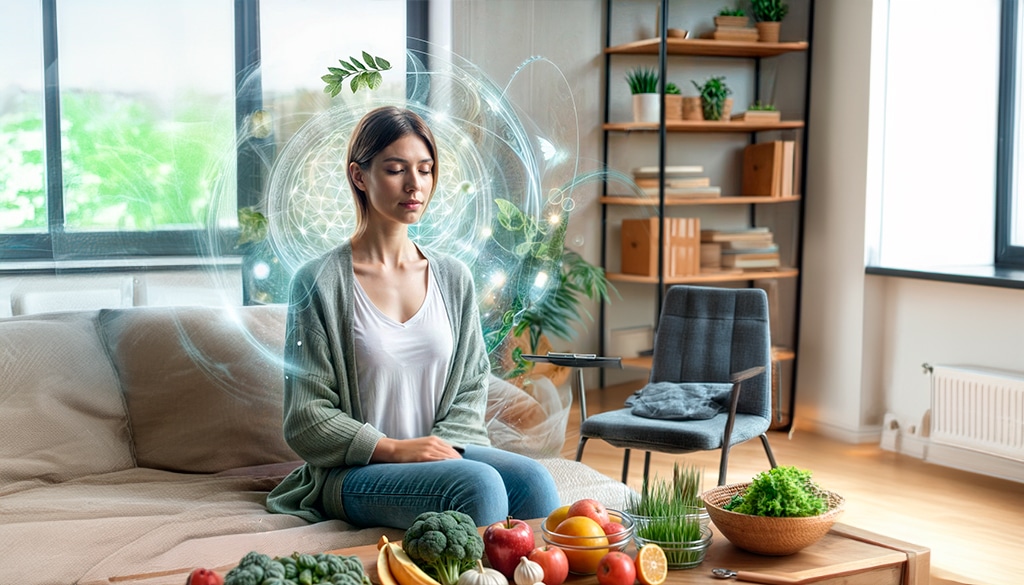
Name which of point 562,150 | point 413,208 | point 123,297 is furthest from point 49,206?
point 562,150

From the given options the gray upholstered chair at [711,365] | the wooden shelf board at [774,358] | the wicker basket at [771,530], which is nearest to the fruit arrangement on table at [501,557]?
the wicker basket at [771,530]

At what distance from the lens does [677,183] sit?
4.58 meters

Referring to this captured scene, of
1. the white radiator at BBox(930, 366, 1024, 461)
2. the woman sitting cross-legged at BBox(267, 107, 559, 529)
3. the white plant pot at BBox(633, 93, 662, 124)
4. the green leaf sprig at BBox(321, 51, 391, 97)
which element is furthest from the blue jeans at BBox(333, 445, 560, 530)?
the white plant pot at BBox(633, 93, 662, 124)

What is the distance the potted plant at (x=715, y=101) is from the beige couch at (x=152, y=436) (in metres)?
2.38

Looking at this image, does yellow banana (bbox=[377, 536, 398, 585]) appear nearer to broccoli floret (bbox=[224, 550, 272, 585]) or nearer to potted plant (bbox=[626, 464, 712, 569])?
Result: broccoli floret (bbox=[224, 550, 272, 585])

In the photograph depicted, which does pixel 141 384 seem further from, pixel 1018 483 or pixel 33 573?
pixel 1018 483

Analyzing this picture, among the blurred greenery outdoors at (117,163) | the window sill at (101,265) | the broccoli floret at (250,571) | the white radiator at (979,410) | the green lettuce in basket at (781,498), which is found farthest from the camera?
the white radiator at (979,410)

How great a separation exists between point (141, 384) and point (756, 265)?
116 inches

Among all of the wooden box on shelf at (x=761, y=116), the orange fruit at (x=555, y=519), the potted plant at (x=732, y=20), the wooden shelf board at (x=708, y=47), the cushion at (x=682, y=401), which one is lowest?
the cushion at (x=682, y=401)

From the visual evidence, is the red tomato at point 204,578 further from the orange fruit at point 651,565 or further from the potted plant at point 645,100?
the potted plant at point 645,100

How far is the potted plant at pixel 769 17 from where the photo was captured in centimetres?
462

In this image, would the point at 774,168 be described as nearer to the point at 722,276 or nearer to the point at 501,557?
the point at 722,276

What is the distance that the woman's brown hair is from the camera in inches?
88.4

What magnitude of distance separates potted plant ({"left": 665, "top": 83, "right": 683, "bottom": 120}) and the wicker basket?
9.47 ft
